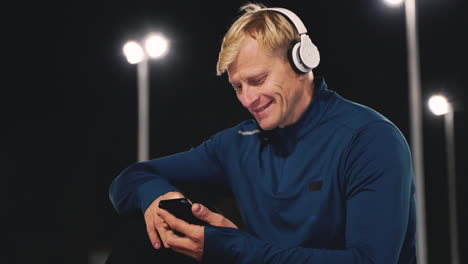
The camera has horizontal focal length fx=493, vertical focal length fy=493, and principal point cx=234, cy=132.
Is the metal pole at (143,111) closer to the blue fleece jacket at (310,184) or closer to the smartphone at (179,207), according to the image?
the blue fleece jacket at (310,184)

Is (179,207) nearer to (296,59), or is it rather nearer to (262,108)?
(262,108)

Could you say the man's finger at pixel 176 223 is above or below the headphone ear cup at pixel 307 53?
below

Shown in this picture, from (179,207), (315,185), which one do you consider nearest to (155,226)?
(179,207)

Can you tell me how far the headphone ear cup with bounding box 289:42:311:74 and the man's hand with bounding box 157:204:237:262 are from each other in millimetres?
930

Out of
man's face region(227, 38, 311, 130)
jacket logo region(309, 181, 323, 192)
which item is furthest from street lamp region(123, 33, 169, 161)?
jacket logo region(309, 181, 323, 192)

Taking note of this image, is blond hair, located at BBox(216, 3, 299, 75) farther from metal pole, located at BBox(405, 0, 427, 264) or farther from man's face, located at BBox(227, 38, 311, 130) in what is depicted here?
metal pole, located at BBox(405, 0, 427, 264)

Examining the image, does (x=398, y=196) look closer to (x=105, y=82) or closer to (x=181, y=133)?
(x=105, y=82)

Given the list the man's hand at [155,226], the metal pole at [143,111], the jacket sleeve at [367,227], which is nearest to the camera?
the jacket sleeve at [367,227]

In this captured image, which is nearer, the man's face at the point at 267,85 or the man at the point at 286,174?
the man at the point at 286,174

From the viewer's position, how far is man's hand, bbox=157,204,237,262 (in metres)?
2.11

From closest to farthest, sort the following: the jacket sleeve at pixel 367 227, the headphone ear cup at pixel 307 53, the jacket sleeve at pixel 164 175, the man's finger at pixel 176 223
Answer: the jacket sleeve at pixel 367 227 < the man's finger at pixel 176 223 < the headphone ear cup at pixel 307 53 < the jacket sleeve at pixel 164 175

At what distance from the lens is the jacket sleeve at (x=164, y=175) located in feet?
9.45

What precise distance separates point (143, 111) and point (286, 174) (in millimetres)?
6668

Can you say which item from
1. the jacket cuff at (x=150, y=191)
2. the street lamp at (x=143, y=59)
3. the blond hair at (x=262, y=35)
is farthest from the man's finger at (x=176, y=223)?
the street lamp at (x=143, y=59)
